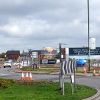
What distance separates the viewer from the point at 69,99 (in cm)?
1138

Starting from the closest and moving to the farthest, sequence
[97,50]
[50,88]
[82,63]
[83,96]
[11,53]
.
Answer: [83,96], [50,88], [97,50], [82,63], [11,53]

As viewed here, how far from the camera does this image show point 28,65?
53844 millimetres

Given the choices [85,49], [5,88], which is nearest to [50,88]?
[5,88]

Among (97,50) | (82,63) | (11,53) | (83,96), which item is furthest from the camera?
(11,53)

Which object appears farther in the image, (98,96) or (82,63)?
(82,63)

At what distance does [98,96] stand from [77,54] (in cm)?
3951

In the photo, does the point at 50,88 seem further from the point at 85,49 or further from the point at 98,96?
the point at 85,49

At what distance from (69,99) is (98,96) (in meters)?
2.05

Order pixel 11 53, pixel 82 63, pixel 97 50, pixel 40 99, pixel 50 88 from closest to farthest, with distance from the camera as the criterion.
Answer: pixel 40 99 < pixel 50 88 < pixel 97 50 < pixel 82 63 < pixel 11 53

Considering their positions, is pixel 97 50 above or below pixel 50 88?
above

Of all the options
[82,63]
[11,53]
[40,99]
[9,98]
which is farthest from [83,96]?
[11,53]

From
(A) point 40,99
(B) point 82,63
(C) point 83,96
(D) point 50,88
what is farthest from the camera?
(B) point 82,63

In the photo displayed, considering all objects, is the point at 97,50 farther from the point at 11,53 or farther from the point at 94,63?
the point at 11,53

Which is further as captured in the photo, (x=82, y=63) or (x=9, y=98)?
(x=82, y=63)
